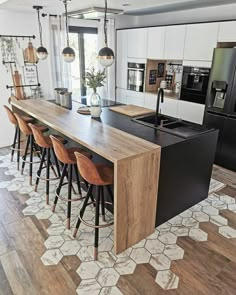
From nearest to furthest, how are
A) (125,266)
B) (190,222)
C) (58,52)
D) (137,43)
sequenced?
(125,266) → (190,222) → (58,52) → (137,43)

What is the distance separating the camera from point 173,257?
7.88 ft

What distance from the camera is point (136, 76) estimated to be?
5.56 m

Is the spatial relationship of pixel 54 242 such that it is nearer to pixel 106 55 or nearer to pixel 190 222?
pixel 190 222

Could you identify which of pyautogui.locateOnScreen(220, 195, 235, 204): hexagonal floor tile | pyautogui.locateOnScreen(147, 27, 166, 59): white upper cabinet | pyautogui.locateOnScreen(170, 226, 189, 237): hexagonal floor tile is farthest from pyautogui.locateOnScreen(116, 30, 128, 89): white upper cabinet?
pyautogui.locateOnScreen(170, 226, 189, 237): hexagonal floor tile

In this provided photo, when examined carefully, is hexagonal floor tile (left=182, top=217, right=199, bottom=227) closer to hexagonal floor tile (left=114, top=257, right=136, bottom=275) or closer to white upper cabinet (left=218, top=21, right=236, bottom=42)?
hexagonal floor tile (left=114, top=257, right=136, bottom=275)

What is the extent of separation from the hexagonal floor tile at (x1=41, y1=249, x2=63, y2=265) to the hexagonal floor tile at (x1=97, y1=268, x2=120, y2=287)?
431 millimetres

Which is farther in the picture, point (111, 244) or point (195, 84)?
point (195, 84)

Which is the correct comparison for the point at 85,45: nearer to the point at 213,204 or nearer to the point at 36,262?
the point at 213,204

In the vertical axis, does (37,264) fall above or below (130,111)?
below

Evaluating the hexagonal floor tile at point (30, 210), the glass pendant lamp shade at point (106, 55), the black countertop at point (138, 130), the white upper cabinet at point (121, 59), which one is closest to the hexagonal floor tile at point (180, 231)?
the black countertop at point (138, 130)

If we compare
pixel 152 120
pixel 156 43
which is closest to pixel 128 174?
pixel 152 120

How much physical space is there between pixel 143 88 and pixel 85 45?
1.71 m

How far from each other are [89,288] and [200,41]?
3958mm

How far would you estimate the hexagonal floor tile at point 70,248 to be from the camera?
2.43 metres
